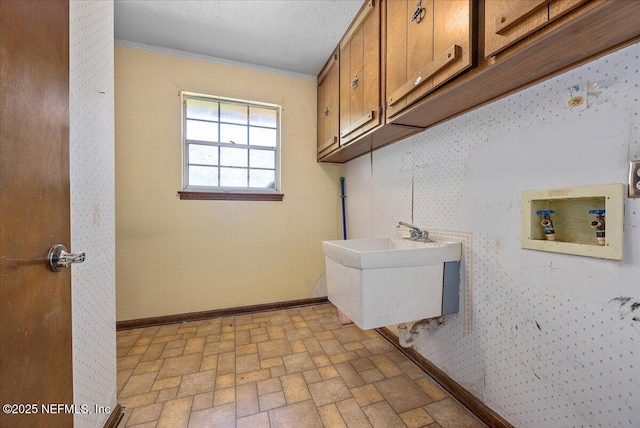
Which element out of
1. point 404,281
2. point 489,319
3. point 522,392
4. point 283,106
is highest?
point 283,106

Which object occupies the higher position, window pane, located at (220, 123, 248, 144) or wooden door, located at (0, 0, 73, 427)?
window pane, located at (220, 123, 248, 144)

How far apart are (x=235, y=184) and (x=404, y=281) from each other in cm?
198

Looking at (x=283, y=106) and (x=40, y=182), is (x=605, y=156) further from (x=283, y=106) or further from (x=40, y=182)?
(x=283, y=106)

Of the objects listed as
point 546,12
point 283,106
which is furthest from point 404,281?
point 283,106

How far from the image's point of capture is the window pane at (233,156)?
8.48ft

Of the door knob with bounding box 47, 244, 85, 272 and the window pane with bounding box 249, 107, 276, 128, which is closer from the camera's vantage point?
the door knob with bounding box 47, 244, 85, 272

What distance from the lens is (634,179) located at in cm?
81

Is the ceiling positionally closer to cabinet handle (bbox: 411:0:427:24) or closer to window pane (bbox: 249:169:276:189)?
cabinet handle (bbox: 411:0:427:24)

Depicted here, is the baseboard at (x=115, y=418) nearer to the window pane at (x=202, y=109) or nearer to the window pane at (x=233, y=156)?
the window pane at (x=233, y=156)

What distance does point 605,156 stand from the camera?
2.87 ft

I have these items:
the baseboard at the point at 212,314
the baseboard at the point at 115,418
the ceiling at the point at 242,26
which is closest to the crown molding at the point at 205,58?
the ceiling at the point at 242,26

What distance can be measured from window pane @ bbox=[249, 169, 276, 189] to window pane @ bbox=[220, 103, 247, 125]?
54 centimetres

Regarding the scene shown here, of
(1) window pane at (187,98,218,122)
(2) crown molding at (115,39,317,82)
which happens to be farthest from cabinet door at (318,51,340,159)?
(1) window pane at (187,98,218,122)

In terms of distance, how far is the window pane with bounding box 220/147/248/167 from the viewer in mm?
2584
